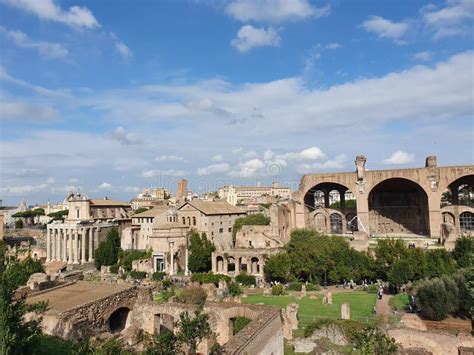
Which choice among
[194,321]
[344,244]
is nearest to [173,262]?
[344,244]

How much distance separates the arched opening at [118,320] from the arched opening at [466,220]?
39.6 metres

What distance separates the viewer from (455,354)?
1514 cm

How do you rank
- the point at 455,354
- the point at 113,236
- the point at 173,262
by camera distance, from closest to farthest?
the point at 455,354 < the point at 173,262 < the point at 113,236

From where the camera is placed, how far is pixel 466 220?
143 ft

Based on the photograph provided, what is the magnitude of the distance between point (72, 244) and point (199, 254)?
2024 centimetres

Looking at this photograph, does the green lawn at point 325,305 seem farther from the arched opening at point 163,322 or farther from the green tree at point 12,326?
the green tree at point 12,326

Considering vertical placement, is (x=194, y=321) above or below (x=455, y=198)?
below

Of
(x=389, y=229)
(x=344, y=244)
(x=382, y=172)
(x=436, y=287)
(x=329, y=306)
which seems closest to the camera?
(x=436, y=287)

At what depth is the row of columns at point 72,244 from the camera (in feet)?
160

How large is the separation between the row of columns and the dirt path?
3641cm

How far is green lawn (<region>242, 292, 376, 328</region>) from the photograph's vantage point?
21141 mm

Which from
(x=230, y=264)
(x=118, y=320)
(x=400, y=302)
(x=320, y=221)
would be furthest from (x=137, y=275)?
(x=320, y=221)

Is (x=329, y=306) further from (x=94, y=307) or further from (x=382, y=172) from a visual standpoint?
(x=382, y=172)

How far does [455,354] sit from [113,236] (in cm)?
3965
